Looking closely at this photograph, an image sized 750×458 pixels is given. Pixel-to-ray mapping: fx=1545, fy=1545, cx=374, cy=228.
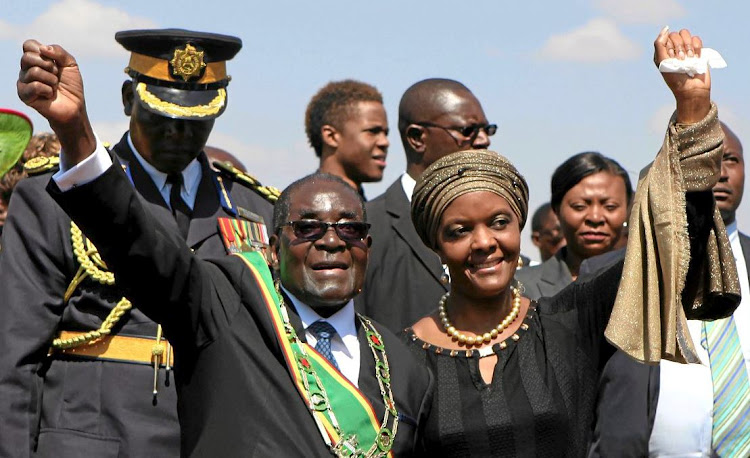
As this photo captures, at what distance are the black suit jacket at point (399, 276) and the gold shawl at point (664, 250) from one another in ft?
7.60

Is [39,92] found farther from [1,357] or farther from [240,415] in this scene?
[1,357]

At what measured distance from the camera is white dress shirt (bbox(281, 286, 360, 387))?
17.1ft

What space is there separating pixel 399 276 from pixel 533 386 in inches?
84.5

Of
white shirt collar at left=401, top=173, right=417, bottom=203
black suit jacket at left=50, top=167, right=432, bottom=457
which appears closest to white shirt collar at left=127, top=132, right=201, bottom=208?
black suit jacket at left=50, top=167, right=432, bottom=457

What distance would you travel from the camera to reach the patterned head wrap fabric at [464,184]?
5574 millimetres

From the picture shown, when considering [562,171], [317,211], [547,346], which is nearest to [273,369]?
[317,211]

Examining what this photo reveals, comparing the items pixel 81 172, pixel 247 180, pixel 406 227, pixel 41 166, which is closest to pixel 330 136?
pixel 406 227

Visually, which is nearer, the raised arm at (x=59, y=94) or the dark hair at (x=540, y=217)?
the raised arm at (x=59, y=94)

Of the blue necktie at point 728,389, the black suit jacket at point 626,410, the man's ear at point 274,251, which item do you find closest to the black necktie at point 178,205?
the man's ear at point 274,251

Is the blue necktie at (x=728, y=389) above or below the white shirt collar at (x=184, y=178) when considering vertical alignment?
below

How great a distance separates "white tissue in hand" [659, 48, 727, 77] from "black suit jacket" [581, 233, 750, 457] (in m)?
2.25

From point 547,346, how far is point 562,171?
4.11 meters

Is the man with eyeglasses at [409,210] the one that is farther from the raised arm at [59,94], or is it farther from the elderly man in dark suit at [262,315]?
the raised arm at [59,94]

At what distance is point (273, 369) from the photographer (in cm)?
500
